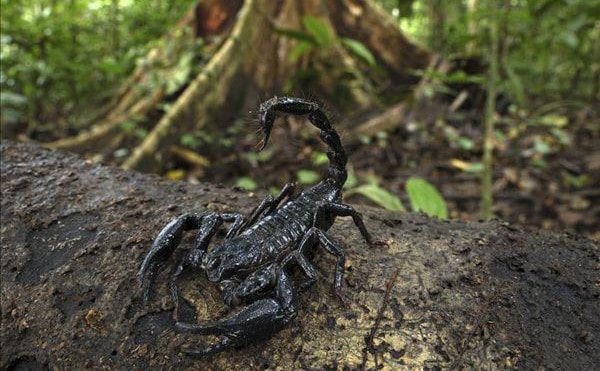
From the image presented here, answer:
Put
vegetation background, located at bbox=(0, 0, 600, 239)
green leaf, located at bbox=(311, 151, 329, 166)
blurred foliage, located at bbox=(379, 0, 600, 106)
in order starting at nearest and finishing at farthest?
→ vegetation background, located at bbox=(0, 0, 600, 239) → green leaf, located at bbox=(311, 151, 329, 166) → blurred foliage, located at bbox=(379, 0, 600, 106)

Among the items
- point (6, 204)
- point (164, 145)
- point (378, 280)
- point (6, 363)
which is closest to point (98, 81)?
point (164, 145)

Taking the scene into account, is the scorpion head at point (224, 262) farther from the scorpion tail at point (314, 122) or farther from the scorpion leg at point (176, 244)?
the scorpion tail at point (314, 122)

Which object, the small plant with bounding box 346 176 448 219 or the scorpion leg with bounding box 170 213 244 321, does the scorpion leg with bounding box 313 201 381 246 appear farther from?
the small plant with bounding box 346 176 448 219

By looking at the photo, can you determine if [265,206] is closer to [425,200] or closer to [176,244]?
[176,244]

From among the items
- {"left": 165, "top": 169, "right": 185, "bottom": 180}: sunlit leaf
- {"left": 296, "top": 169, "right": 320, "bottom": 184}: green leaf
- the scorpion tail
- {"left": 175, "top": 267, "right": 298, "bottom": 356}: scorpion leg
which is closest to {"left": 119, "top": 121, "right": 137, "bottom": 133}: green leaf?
{"left": 165, "top": 169, "right": 185, "bottom": 180}: sunlit leaf

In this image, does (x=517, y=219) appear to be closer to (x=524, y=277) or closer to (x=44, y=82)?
(x=524, y=277)

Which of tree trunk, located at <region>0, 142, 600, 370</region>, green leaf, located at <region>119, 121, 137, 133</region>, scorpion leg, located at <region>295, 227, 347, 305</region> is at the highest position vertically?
scorpion leg, located at <region>295, 227, 347, 305</region>

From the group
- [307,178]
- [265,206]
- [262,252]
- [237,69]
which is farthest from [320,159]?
[262,252]

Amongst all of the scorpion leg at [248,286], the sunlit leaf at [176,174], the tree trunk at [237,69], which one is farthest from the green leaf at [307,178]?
the scorpion leg at [248,286]
